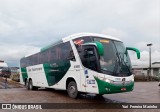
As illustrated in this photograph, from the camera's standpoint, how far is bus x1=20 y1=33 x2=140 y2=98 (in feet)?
31.3

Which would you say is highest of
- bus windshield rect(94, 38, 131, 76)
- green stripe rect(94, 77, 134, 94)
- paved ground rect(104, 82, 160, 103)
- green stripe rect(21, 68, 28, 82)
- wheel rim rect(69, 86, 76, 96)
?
bus windshield rect(94, 38, 131, 76)

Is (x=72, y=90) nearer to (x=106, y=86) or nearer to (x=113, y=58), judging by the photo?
(x=106, y=86)

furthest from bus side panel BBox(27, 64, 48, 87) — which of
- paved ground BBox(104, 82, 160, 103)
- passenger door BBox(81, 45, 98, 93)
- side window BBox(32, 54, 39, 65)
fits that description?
passenger door BBox(81, 45, 98, 93)

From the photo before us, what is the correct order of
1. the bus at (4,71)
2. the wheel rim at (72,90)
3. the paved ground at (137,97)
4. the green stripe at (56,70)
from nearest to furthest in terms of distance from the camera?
1. the wheel rim at (72,90)
2. the paved ground at (137,97)
3. the green stripe at (56,70)
4. the bus at (4,71)

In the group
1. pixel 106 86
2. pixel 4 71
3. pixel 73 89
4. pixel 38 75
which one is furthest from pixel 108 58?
pixel 4 71

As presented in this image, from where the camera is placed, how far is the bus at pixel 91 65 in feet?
31.3

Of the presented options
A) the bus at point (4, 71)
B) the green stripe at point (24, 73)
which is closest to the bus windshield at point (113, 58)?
the green stripe at point (24, 73)

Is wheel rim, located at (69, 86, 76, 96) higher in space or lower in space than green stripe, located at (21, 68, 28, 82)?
lower

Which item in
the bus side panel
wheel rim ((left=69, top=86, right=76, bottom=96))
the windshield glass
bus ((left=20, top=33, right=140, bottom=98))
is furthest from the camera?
the bus side panel

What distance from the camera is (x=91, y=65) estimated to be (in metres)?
10.0

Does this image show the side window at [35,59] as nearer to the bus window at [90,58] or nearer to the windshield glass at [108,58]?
the bus window at [90,58]

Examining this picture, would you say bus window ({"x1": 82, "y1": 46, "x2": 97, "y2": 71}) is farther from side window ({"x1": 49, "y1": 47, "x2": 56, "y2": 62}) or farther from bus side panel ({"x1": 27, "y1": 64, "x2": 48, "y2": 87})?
bus side panel ({"x1": 27, "y1": 64, "x2": 48, "y2": 87})

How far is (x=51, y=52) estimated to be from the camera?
14.3 metres

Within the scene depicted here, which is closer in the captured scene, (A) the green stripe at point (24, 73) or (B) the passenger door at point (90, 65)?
(B) the passenger door at point (90, 65)
